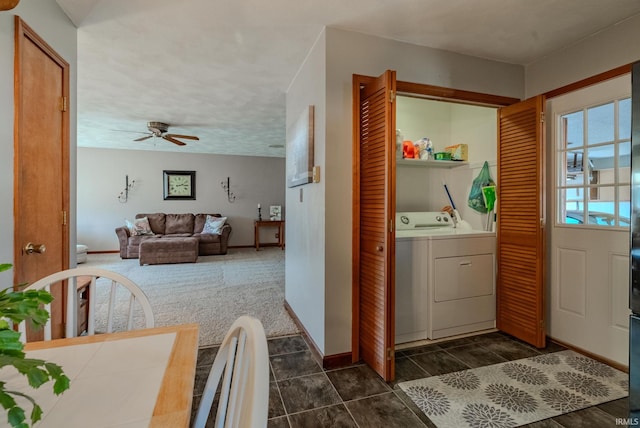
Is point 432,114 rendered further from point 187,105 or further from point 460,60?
point 187,105

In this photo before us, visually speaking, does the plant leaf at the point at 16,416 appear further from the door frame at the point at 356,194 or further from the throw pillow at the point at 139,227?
the throw pillow at the point at 139,227

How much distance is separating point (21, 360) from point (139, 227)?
21.6 feet

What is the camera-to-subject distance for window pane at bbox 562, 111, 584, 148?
2.24 metres

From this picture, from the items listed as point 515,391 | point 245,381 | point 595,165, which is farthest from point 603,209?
point 245,381

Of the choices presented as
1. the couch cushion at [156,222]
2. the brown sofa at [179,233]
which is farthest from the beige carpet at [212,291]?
the couch cushion at [156,222]

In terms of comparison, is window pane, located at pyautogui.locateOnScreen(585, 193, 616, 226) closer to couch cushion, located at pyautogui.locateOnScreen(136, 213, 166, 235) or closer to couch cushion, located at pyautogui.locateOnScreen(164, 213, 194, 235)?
couch cushion, located at pyautogui.locateOnScreen(164, 213, 194, 235)

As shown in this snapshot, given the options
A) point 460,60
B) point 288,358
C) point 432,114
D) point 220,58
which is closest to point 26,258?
point 288,358

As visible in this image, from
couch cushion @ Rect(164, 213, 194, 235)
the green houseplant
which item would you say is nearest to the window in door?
the green houseplant

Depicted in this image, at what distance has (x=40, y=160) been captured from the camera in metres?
1.63

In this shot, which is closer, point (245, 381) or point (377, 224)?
point (245, 381)

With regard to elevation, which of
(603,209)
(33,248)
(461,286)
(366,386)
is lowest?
(366,386)

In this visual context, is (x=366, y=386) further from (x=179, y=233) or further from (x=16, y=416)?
(x=179, y=233)

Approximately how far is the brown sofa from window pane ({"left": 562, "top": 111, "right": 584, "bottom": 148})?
5909mm

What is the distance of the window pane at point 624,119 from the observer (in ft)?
6.46
